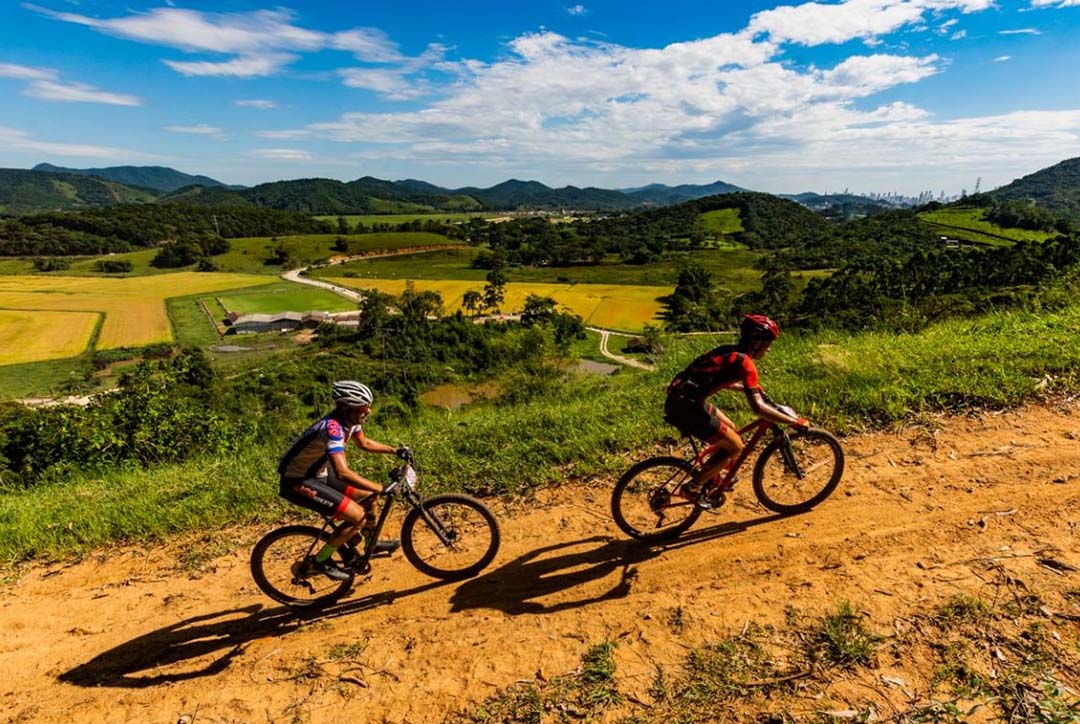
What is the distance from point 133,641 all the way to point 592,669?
4526 millimetres

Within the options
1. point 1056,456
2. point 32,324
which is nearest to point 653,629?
point 1056,456

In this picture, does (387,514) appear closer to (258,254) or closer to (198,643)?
(198,643)

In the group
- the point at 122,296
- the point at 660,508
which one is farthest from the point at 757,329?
the point at 122,296

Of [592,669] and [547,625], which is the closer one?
[592,669]

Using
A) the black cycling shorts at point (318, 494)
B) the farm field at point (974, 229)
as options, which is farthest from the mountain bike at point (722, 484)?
the farm field at point (974, 229)

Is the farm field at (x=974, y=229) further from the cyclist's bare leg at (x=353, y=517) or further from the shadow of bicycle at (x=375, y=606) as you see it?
the cyclist's bare leg at (x=353, y=517)

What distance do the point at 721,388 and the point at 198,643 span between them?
5743 millimetres

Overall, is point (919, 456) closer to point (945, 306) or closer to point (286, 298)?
point (945, 306)

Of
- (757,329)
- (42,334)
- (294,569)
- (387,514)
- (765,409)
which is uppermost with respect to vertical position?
(757,329)

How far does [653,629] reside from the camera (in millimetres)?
4602

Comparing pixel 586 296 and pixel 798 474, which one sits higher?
pixel 798 474

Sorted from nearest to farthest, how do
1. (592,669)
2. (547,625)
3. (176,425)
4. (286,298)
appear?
(592,669)
(547,625)
(176,425)
(286,298)

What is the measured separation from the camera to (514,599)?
17.2 ft

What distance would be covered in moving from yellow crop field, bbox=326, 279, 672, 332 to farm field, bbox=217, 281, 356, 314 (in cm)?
1136
